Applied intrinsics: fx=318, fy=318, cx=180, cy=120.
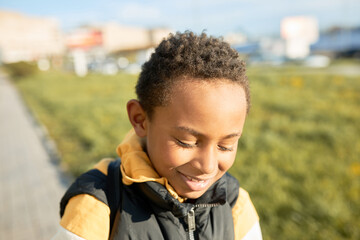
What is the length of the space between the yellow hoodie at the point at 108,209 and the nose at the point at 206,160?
167mm

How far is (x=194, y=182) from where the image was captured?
3.75ft

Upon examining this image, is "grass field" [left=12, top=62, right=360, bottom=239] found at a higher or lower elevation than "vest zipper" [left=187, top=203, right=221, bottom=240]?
lower

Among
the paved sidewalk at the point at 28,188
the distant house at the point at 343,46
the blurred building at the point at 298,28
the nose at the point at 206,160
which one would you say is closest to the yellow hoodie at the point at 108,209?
the nose at the point at 206,160

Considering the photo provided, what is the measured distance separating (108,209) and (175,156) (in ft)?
1.05

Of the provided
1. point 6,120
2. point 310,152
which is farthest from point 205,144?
point 6,120

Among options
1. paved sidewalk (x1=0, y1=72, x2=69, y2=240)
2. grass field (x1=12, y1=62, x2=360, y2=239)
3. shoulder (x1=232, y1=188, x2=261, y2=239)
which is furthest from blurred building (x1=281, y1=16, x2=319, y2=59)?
shoulder (x1=232, y1=188, x2=261, y2=239)

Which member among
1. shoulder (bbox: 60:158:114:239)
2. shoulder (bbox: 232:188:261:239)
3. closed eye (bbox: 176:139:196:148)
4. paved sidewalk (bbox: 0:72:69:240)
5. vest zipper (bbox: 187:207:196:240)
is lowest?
paved sidewalk (bbox: 0:72:69:240)

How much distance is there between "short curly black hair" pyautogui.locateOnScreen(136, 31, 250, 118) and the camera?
3.48ft

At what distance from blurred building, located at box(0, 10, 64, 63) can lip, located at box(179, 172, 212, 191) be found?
221 ft

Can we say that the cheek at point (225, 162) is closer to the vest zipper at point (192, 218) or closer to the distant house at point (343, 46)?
the vest zipper at point (192, 218)

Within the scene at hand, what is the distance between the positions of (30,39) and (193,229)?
77175mm

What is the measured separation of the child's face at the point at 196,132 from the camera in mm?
1036

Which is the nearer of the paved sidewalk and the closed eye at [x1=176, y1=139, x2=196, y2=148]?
the closed eye at [x1=176, y1=139, x2=196, y2=148]

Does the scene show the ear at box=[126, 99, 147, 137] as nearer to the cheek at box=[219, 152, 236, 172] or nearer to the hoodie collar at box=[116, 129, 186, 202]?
the hoodie collar at box=[116, 129, 186, 202]
